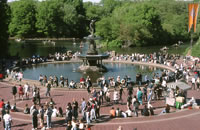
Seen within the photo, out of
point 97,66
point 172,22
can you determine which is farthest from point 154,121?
point 172,22

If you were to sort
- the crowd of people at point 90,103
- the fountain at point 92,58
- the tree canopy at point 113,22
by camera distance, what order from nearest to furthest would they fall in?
the crowd of people at point 90,103 → the fountain at point 92,58 → the tree canopy at point 113,22

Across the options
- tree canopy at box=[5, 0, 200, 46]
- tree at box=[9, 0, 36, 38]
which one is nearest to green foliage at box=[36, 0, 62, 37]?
tree canopy at box=[5, 0, 200, 46]

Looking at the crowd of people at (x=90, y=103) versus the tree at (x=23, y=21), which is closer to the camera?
the crowd of people at (x=90, y=103)

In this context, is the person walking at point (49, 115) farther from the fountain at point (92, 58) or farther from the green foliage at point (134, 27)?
the green foliage at point (134, 27)

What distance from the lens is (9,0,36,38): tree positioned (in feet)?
378

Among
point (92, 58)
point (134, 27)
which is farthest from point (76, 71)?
point (134, 27)

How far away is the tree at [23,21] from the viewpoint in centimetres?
11519

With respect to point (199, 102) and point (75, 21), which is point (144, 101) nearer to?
point (199, 102)

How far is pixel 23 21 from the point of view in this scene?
115750 millimetres

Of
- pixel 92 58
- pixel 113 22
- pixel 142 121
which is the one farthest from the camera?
pixel 113 22

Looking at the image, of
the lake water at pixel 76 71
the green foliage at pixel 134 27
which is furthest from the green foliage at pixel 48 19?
the lake water at pixel 76 71

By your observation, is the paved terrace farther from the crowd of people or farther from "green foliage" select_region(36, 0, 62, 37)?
"green foliage" select_region(36, 0, 62, 37)

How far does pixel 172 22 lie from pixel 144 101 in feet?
281

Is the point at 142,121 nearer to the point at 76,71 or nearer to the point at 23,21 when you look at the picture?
the point at 76,71
